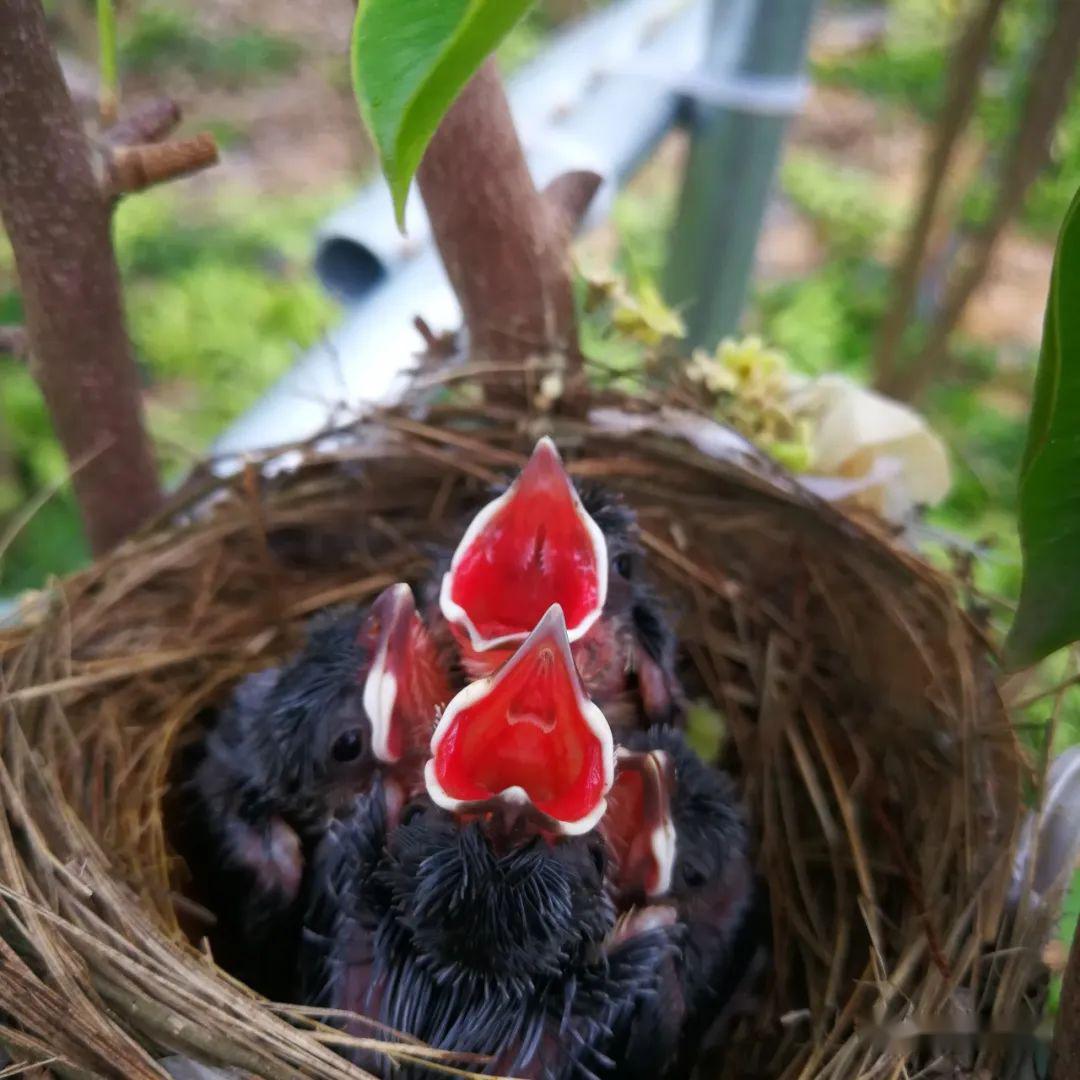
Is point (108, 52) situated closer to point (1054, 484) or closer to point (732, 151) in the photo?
point (1054, 484)

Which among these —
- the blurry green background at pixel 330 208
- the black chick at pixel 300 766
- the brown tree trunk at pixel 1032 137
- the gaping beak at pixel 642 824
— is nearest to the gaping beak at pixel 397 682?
the black chick at pixel 300 766

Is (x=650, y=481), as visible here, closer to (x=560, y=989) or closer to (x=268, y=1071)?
(x=560, y=989)

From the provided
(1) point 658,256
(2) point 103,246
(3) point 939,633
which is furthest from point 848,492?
(1) point 658,256

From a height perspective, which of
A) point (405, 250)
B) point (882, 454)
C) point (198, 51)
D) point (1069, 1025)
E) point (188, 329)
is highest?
point (198, 51)

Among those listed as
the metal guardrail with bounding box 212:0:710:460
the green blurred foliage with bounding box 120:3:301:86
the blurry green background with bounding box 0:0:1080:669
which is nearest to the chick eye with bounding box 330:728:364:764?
the metal guardrail with bounding box 212:0:710:460

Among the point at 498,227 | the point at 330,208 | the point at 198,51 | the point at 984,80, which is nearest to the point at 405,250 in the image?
the point at 498,227

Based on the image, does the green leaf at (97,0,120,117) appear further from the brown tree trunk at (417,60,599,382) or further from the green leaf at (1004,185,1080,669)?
the green leaf at (1004,185,1080,669)
